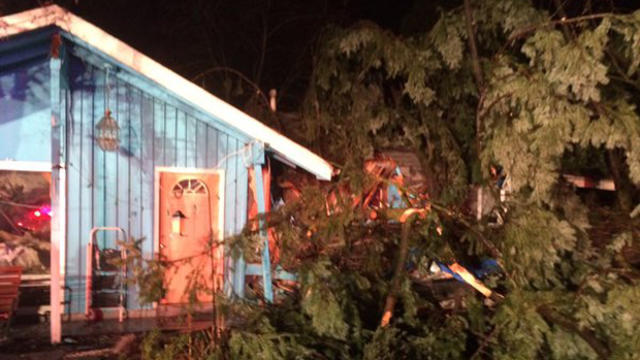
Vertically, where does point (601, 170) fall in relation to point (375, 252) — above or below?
above

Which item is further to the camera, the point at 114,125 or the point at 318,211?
the point at 114,125

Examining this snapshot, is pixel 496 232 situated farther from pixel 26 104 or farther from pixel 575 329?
pixel 26 104

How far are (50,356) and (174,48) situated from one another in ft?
38.5

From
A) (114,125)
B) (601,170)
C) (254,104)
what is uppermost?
(254,104)

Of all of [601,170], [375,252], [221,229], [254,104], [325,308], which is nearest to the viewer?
[325,308]

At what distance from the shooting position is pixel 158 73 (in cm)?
677

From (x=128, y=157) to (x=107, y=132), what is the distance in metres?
0.46

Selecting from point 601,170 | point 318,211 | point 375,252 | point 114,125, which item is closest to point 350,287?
point 375,252

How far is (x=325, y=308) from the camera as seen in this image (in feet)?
16.8

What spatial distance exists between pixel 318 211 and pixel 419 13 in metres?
4.42

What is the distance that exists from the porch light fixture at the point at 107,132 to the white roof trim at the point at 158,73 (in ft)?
1.88

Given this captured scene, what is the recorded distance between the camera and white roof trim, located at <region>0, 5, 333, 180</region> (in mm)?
6223

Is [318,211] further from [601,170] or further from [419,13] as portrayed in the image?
[601,170]

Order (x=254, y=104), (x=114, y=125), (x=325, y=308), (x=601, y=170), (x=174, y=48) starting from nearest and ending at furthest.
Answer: (x=325, y=308) → (x=114, y=125) → (x=601, y=170) → (x=254, y=104) → (x=174, y=48)
